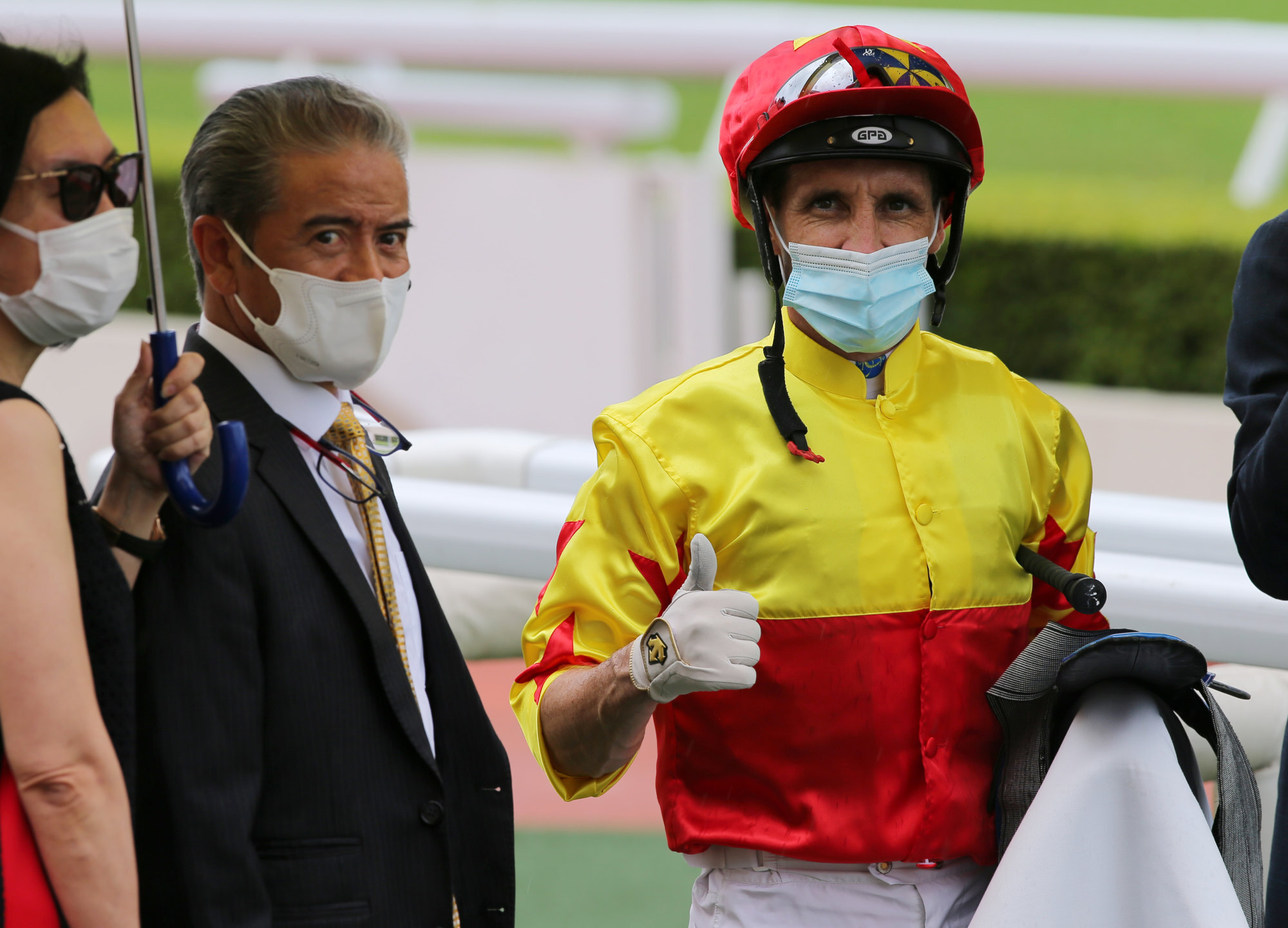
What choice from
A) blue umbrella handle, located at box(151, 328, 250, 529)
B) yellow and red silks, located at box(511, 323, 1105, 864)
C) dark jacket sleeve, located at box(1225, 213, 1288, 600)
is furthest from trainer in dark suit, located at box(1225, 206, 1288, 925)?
blue umbrella handle, located at box(151, 328, 250, 529)

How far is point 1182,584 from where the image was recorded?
2490 mm

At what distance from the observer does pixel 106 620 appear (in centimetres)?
154

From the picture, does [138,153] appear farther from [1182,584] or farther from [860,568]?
[1182,584]

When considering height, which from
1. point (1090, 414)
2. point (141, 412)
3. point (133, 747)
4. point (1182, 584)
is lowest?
point (1090, 414)

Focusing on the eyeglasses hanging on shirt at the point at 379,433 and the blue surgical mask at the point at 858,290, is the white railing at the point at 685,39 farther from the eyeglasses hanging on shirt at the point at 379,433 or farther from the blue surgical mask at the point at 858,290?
the eyeglasses hanging on shirt at the point at 379,433

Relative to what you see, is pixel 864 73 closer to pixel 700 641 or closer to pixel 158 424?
pixel 700 641

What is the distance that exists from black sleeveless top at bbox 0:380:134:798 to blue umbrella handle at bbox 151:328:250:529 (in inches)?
3.7

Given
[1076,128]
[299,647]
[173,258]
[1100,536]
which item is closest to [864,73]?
[299,647]

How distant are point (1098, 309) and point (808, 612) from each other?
7.16 m

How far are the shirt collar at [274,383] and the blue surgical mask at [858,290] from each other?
0.63 metres

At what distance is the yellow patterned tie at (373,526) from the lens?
1866 mm

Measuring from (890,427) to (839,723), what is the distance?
0.39 m

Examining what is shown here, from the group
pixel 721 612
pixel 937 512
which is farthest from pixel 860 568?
pixel 721 612

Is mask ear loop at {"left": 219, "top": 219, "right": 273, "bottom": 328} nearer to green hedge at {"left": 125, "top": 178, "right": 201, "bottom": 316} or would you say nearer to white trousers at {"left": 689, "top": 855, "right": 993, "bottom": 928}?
white trousers at {"left": 689, "top": 855, "right": 993, "bottom": 928}
